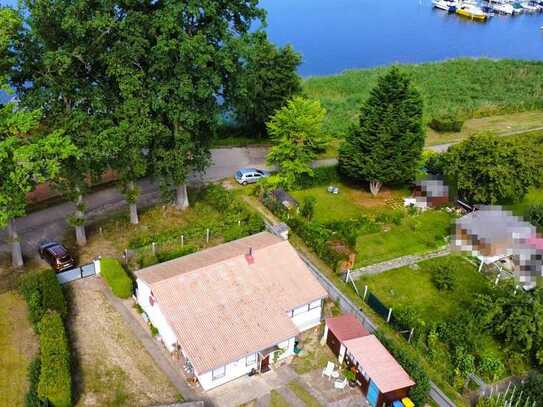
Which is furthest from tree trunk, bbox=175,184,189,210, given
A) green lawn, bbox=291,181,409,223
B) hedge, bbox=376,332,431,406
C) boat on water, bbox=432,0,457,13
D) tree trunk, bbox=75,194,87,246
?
boat on water, bbox=432,0,457,13

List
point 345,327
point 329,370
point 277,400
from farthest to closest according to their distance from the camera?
1. point 345,327
2. point 329,370
3. point 277,400

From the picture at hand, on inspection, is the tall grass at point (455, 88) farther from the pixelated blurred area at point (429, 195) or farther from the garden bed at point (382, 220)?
the pixelated blurred area at point (429, 195)

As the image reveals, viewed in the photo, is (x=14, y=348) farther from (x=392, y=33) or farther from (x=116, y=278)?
(x=392, y=33)

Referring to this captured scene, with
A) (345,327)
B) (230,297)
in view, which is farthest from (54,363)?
(345,327)

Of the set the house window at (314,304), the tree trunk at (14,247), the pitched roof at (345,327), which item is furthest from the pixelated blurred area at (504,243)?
the tree trunk at (14,247)

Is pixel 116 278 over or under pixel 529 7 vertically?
under

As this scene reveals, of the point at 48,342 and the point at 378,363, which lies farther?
the point at 378,363
